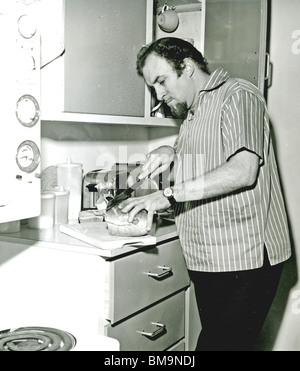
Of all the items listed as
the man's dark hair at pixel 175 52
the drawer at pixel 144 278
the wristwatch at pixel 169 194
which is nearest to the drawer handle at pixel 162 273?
the drawer at pixel 144 278

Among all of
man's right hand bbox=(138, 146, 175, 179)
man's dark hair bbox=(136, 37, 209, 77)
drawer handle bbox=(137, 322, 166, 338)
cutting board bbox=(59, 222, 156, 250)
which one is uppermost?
man's dark hair bbox=(136, 37, 209, 77)

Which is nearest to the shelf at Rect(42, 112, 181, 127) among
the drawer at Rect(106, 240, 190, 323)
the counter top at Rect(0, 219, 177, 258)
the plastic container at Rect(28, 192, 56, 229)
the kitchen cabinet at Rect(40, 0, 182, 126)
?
the kitchen cabinet at Rect(40, 0, 182, 126)

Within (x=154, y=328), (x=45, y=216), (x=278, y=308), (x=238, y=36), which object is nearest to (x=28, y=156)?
(x=45, y=216)

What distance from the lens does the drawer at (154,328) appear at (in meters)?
1.42

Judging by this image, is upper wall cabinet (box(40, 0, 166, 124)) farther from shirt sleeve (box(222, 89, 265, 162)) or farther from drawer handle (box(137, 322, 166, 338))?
drawer handle (box(137, 322, 166, 338))

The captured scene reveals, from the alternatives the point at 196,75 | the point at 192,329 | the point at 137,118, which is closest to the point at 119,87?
the point at 137,118

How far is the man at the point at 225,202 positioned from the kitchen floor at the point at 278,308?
2.69 feet

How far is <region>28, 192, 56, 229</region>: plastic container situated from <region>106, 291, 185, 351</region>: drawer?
0.44 metres

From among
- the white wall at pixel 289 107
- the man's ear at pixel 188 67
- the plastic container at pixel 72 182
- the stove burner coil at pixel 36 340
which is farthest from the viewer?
the white wall at pixel 289 107

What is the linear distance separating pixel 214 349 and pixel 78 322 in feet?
1.60

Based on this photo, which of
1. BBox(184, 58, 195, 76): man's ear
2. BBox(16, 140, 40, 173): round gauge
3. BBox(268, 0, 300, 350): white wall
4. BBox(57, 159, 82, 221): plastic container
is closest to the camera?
BBox(16, 140, 40, 173): round gauge

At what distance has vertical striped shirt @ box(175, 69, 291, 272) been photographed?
1443 millimetres

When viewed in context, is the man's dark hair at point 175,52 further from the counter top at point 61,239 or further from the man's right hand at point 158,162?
the counter top at point 61,239

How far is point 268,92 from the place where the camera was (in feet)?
7.73
